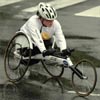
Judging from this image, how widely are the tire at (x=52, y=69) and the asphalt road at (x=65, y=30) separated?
2.36ft

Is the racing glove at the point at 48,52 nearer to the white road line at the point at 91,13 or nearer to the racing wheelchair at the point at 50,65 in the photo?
the racing wheelchair at the point at 50,65

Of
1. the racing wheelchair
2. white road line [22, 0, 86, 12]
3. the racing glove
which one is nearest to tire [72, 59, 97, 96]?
the racing wheelchair

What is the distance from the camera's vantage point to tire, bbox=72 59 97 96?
33.3ft

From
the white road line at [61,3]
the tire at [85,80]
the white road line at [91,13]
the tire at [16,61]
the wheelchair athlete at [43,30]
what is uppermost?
the white road line at [61,3]

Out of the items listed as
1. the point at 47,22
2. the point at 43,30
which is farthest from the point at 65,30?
the point at 47,22

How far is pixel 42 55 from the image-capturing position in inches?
419

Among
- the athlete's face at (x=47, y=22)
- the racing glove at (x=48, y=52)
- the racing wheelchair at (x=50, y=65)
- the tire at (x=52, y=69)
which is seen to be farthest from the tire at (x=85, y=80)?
the athlete's face at (x=47, y=22)

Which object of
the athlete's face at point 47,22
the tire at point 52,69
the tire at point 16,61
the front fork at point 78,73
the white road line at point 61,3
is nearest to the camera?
the front fork at point 78,73

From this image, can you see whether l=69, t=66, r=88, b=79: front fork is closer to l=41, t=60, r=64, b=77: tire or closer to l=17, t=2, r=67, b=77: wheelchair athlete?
l=17, t=2, r=67, b=77: wheelchair athlete

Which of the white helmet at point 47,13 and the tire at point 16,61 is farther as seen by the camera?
the tire at point 16,61

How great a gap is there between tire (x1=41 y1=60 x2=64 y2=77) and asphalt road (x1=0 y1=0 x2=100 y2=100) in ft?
2.36

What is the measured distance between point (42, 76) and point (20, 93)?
116cm

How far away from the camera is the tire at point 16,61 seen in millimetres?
10867

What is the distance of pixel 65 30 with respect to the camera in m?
16.1
